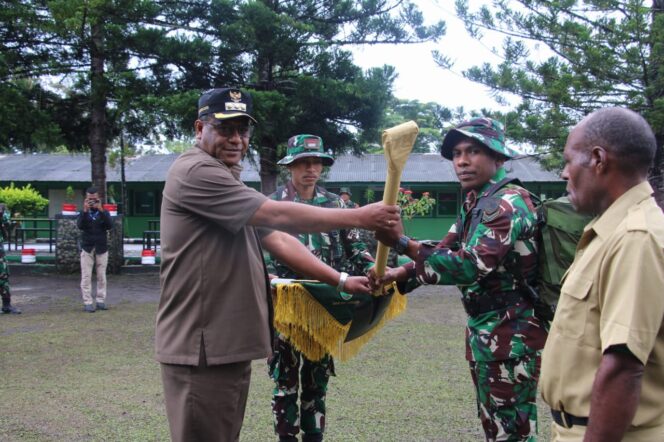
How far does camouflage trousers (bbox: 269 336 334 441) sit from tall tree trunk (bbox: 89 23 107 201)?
39.5ft

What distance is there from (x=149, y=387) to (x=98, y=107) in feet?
36.8

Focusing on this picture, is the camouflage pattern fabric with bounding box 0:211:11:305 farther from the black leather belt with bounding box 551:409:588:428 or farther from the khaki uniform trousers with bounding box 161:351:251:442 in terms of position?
the black leather belt with bounding box 551:409:588:428

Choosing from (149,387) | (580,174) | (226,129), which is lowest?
(149,387)

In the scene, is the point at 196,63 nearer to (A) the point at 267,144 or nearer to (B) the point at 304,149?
(A) the point at 267,144

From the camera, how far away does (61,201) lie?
28.4 meters

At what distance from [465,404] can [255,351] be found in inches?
124

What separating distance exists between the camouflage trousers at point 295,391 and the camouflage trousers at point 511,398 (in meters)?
1.46

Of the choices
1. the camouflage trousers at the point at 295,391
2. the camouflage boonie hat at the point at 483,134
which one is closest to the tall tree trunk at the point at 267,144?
the camouflage trousers at the point at 295,391

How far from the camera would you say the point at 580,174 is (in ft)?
5.94

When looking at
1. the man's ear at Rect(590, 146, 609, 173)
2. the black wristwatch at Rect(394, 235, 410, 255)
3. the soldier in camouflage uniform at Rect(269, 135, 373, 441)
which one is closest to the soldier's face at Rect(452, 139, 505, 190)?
the black wristwatch at Rect(394, 235, 410, 255)

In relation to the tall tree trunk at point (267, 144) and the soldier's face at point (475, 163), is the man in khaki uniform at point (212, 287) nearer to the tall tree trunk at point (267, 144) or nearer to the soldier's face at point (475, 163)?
the soldier's face at point (475, 163)

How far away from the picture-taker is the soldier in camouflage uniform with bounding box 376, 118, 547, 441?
279 cm

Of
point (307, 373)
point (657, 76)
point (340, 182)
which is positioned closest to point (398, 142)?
point (307, 373)

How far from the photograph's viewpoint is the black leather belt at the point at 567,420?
1759mm
